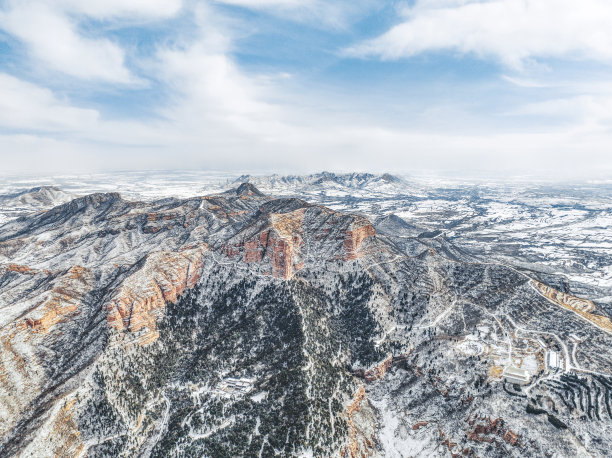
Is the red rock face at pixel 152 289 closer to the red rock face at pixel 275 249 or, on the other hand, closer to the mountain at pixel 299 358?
the mountain at pixel 299 358

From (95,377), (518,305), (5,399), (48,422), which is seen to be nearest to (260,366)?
(95,377)

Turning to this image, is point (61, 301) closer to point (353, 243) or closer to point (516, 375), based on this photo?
point (353, 243)

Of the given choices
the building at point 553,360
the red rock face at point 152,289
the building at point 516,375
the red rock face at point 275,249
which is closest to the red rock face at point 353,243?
the red rock face at point 275,249

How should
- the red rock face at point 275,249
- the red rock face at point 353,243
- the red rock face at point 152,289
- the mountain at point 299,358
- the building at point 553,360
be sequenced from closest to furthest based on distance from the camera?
the mountain at point 299,358 < the building at point 553,360 < the red rock face at point 152,289 < the red rock face at point 275,249 < the red rock face at point 353,243

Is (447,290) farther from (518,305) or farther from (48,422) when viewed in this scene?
(48,422)

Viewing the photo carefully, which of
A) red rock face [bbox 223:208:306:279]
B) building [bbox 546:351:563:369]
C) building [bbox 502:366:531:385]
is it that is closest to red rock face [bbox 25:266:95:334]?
red rock face [bbox 223:208:306:279]

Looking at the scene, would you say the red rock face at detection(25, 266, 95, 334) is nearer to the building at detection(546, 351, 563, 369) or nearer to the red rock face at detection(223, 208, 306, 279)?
the red rock face at detection(223, 208, 306, 279)

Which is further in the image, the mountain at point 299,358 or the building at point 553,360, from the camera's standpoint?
the building at point 553,360
